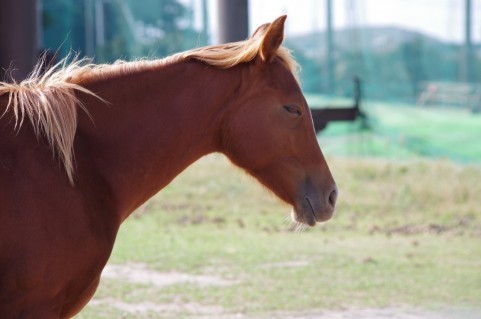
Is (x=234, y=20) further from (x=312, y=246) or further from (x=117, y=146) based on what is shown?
(x=117, y=146)

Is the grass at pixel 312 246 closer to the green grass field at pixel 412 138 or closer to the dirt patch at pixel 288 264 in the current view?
the dirt patch at pixel 288 264

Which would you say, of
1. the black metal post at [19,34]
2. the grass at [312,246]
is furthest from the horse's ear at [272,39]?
the black metal post at [19,34]

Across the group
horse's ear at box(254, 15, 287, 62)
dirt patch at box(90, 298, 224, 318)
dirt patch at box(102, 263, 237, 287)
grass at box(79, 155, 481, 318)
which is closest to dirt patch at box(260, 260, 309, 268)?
grass at box(79, 155, 481, 318)

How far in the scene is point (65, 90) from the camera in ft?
12.5

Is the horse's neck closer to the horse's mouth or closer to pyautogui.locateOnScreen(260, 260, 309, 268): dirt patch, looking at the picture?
the horse's mouth

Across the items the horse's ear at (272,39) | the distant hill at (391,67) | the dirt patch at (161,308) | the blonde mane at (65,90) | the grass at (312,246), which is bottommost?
the distant hill at (391,67)

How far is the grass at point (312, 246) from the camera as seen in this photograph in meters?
7.41

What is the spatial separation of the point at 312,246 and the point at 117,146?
6.51 m

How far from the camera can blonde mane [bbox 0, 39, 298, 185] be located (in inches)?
143

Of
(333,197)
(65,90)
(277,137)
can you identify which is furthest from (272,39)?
(65,90)

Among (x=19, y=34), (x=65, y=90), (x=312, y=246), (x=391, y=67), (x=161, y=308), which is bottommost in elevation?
(x=391, y=67)

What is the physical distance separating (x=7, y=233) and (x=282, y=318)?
12.3ft

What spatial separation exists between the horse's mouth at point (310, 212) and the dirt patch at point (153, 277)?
4075 millimetres

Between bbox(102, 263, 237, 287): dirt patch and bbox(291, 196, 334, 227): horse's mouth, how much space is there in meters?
4.08
